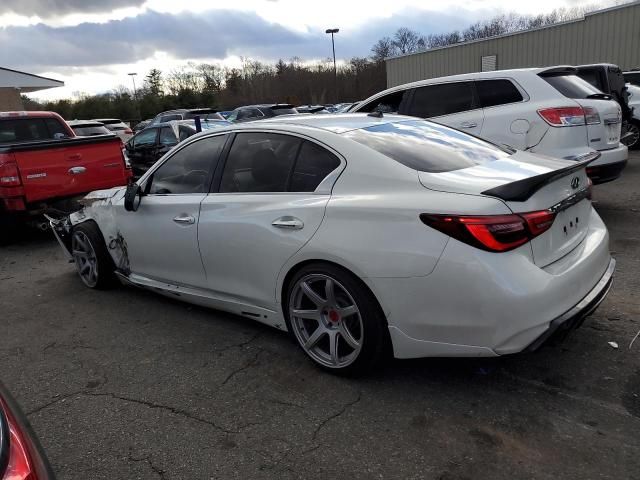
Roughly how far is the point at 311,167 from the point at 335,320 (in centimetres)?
96

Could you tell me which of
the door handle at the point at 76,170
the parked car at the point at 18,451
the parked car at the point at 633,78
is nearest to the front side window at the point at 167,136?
the door handle at the point at 76,170

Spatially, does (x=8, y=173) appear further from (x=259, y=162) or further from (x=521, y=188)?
Result: (x=521, y=188)

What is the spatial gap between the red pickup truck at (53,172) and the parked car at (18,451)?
5.85 m

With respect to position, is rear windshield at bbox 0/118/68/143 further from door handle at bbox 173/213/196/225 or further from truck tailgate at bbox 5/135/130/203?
door handle at bbox 173/213/196/225

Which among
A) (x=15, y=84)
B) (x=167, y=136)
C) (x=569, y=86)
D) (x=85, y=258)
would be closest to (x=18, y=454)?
(x=85, y=258)

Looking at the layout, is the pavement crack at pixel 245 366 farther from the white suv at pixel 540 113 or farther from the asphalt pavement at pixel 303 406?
the white suv at pixel 540 113

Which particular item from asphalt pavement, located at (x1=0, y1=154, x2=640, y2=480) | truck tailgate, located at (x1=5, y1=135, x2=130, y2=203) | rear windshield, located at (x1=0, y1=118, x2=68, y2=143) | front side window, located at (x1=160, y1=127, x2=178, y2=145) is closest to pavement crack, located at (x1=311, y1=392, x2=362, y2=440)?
asphalt pavement, located at (x1=0, y1=154, x2=640, y2=480)

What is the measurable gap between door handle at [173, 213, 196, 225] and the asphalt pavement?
0.83 metres

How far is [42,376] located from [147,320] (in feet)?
3.18

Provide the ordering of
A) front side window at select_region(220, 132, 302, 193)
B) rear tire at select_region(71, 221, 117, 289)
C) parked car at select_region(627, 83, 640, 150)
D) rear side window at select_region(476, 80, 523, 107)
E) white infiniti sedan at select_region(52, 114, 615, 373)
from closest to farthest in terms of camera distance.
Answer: white infiniti sedan at select_region(52, 114, 615, 373) < front side window at select_region(220, 132, 302, 193) < rear tire at select_region(71, 221, 117, 289) < rear side window at select_region(476, 80, 523, 107) < parked car at select_region(627, 83, 640, 150)

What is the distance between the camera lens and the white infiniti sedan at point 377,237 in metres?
2.57

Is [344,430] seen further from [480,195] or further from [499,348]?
Answer: [480,195]

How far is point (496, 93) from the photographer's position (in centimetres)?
652

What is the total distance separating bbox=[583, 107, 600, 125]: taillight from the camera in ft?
19.3
